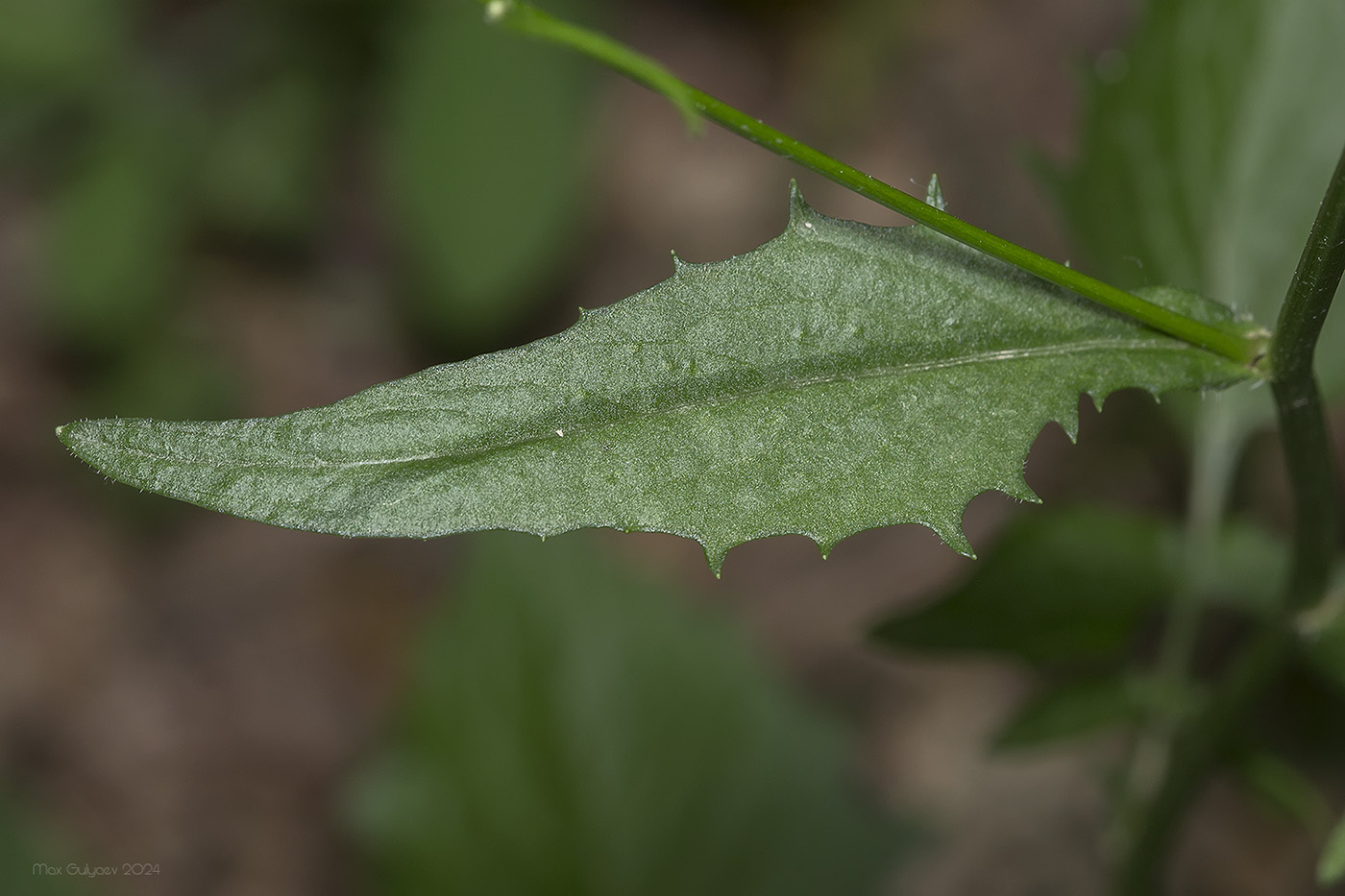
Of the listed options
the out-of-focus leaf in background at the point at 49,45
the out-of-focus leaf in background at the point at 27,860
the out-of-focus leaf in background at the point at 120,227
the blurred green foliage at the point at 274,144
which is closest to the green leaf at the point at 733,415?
the out-of-focus leaf in background at the point at 27,860

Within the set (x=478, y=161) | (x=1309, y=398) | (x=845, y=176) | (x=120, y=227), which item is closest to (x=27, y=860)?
(x=120, y=227)

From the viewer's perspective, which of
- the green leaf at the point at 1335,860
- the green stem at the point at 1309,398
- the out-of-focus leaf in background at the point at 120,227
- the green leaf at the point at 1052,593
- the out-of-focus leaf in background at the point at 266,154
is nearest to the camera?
the green stem at the point at 1309,398

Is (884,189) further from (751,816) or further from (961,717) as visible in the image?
(961,717)

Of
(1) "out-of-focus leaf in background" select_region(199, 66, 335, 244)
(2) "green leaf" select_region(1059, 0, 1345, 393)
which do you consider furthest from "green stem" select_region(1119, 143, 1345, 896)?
(1) "out-of-focus leaf in background" select_region(199, 66, 335, 244)

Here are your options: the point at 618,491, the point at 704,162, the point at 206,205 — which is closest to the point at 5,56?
the point at 206,205

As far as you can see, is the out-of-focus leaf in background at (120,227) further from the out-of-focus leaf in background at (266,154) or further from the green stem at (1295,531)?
the green stem at (1295,531)
